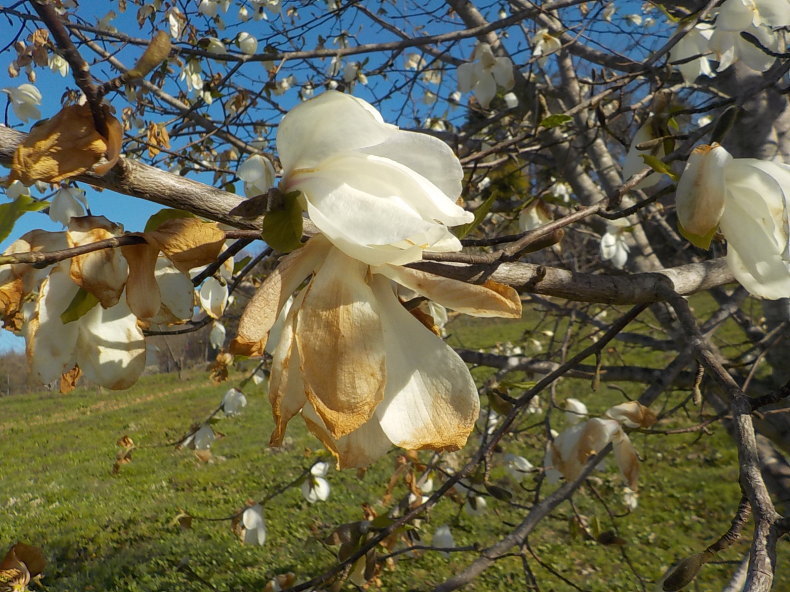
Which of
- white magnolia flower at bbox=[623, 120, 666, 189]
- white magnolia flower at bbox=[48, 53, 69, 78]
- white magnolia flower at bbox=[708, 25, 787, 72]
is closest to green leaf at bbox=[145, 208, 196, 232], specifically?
white magnolia flower at bbox=[623, 120, 666, 189]

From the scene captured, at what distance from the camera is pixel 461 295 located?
0.31 metres

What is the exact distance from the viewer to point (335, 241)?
0.26 meters

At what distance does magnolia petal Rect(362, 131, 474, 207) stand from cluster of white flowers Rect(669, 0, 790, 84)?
2.02 feet

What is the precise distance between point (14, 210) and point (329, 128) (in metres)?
0.22

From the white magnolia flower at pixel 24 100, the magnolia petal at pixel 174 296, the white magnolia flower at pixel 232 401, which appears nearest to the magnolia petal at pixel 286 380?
the magnolia petal at pixel 174 296

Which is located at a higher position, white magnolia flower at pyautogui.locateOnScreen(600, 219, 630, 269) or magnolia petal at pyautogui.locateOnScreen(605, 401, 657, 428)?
white magnolia flower at pyautogui.locateOnScreen(600, 219, 630, 269)

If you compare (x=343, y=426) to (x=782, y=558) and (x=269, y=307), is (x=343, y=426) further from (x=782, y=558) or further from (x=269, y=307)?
(x=782, y=558)

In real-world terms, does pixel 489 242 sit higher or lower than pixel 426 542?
higher

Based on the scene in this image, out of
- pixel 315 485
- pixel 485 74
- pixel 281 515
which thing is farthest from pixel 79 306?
pixel 281 515

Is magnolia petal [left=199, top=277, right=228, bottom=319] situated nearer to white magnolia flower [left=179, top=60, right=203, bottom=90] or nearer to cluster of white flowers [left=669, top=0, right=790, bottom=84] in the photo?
cluster of white flowers [left=669, top=0, right=790, bottom=84]

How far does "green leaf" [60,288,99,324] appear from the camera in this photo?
34cm

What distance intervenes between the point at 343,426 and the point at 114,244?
178mm

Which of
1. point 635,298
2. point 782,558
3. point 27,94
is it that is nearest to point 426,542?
point 782,558

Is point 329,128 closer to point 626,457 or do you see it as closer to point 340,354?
point 340,354
